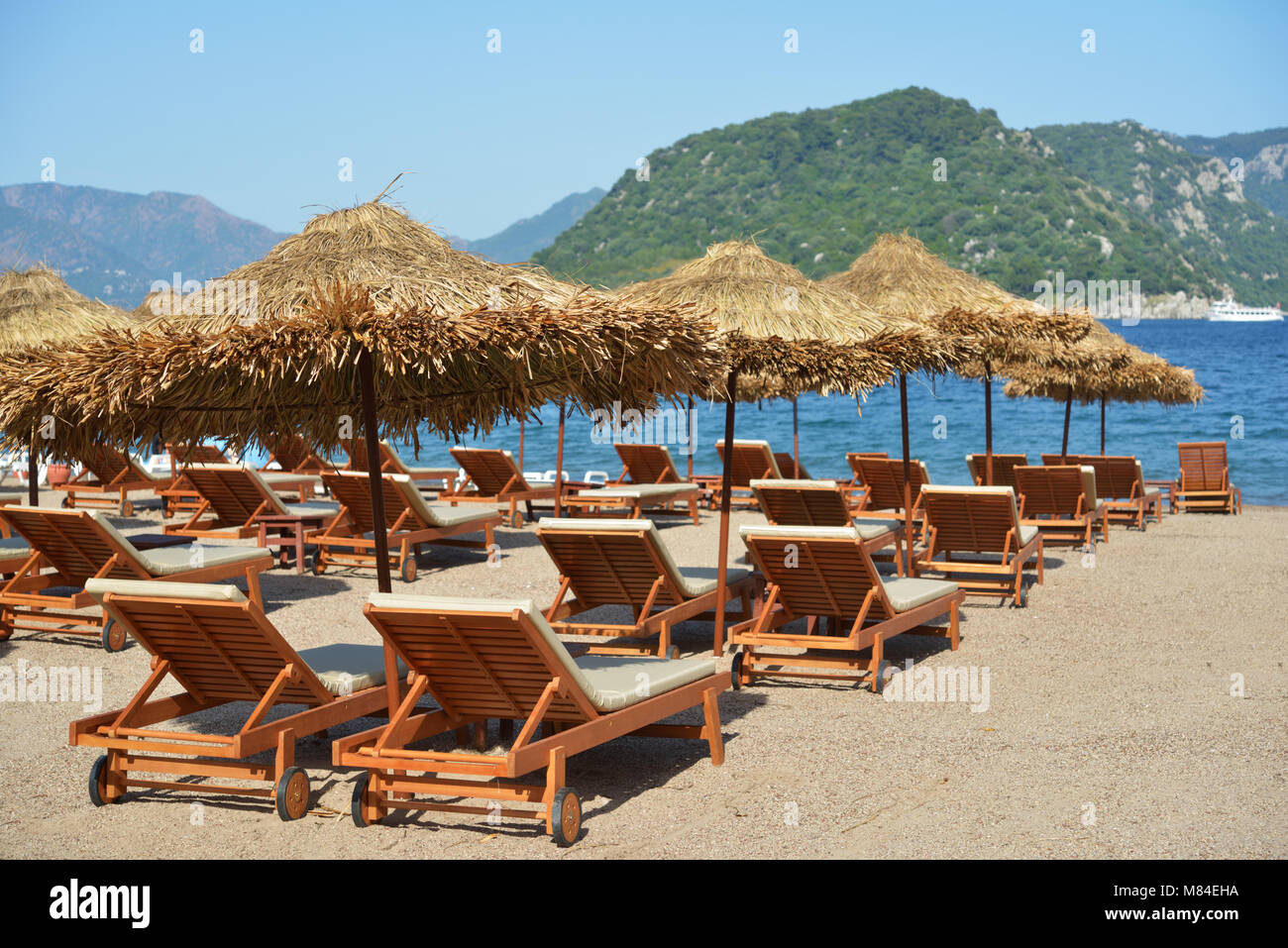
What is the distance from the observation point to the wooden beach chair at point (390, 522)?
1029 centimetres

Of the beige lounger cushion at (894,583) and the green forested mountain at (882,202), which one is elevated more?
the green forested mountain at (882,202)

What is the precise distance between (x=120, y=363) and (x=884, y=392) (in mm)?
77947

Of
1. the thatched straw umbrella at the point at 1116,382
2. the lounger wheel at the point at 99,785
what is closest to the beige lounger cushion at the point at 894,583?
the lounger wheel at the point at 99,785

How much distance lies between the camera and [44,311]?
36.0 ft

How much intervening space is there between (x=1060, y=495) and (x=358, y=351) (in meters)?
8.91

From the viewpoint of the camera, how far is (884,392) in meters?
80.5

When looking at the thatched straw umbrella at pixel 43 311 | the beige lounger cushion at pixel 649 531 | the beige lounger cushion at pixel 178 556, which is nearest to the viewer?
the beige lounger cushion at pixel 649 531

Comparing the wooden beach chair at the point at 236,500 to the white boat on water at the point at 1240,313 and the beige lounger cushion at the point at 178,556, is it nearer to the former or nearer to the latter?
the beige lounger cushion at the point at 178,556

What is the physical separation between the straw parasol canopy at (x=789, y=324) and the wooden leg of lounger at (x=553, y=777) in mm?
3028

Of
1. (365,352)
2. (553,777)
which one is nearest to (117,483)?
(365,352)

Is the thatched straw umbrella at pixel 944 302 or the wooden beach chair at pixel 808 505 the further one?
the thatched straw umbrella at pixel 944 302

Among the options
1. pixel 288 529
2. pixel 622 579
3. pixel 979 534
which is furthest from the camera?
pixel 288 529

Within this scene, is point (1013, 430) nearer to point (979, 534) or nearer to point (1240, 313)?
point (979, 534)
